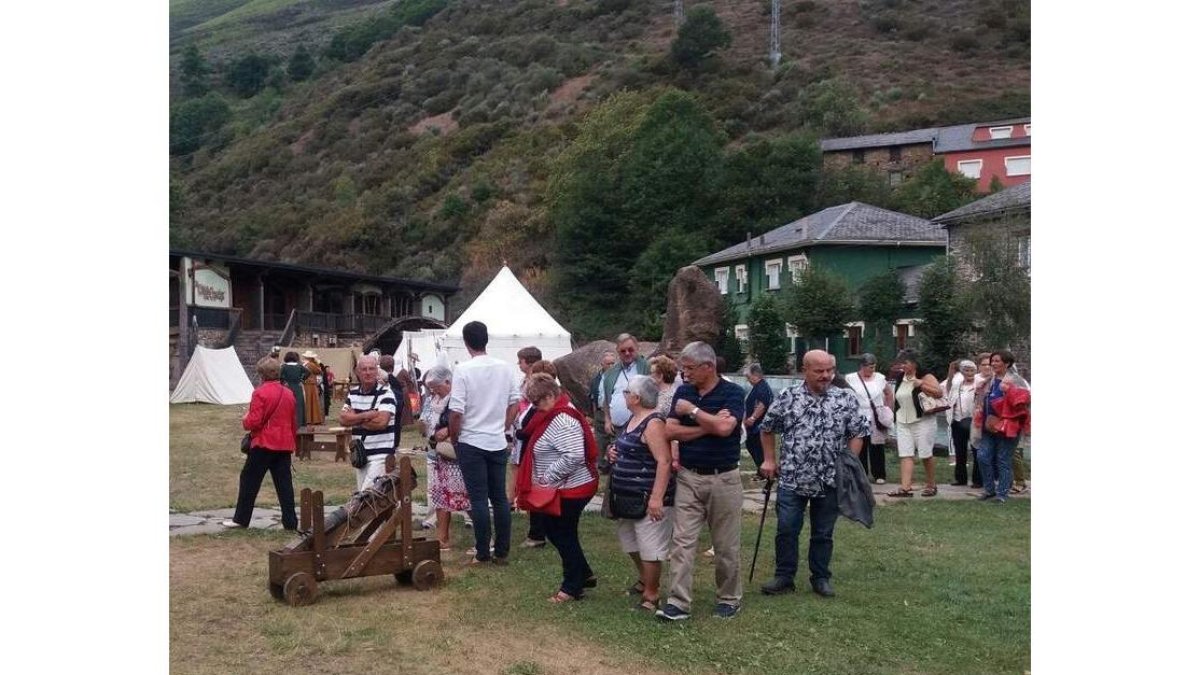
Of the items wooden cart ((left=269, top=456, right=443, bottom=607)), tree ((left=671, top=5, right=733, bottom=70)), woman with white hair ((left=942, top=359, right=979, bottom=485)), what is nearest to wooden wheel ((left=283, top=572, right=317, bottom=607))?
wooden cart ((left=269, top=456, right=443, bottom=607))

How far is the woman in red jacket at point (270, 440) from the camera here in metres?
8.23

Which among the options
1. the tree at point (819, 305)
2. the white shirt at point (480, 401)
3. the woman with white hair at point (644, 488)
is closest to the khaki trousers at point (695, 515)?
the woman with white hair at point (644, 488)

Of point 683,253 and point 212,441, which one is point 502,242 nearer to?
point 683,253

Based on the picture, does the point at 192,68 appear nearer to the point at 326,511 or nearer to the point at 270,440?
the point at 326,511

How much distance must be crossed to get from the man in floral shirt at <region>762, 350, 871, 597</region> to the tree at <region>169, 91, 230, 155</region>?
77.0 ft

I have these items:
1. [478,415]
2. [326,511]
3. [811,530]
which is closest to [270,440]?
[326,511]

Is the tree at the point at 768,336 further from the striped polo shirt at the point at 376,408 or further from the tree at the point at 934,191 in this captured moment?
the striped polo shirt at the point at 376,408

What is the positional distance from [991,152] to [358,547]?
46.6 m

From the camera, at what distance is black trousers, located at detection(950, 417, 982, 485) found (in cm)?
1162

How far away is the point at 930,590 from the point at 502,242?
4866cm

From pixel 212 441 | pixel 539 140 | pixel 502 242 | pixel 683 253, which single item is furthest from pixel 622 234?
pixel 212 441

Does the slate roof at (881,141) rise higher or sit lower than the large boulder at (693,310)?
higher

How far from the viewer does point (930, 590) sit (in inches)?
266

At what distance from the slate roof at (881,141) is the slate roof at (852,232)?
1495cm
